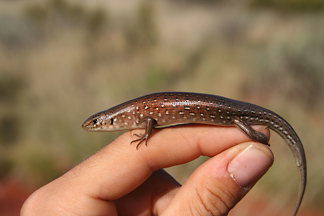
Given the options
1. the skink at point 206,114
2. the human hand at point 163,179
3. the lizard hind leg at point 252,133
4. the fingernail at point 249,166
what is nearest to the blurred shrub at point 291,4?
the skink at point 206,114

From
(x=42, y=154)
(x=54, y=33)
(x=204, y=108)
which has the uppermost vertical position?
(x=54, y=33)

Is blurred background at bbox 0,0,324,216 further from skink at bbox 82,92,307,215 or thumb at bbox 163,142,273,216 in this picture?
thumb at bbox 163,142,273,216

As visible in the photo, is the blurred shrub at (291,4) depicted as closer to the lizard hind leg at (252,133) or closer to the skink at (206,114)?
the skink at (206,114)

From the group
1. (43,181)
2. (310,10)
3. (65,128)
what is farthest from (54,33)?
(310,10)

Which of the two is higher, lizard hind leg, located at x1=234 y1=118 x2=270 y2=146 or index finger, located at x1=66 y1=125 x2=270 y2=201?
lizard hind leg, located at x1=234 y1=118 x2=270 y2=146

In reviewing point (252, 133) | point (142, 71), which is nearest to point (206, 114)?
point (252, 133)

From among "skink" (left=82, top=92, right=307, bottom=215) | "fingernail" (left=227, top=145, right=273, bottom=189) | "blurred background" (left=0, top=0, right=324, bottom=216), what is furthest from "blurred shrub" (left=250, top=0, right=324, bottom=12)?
"fingernail" (left=227, top=145, right=273, bottom=189)

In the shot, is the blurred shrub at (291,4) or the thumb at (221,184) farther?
the blurred shrub at (291,4)

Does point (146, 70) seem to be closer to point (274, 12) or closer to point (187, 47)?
point (187, 47)
